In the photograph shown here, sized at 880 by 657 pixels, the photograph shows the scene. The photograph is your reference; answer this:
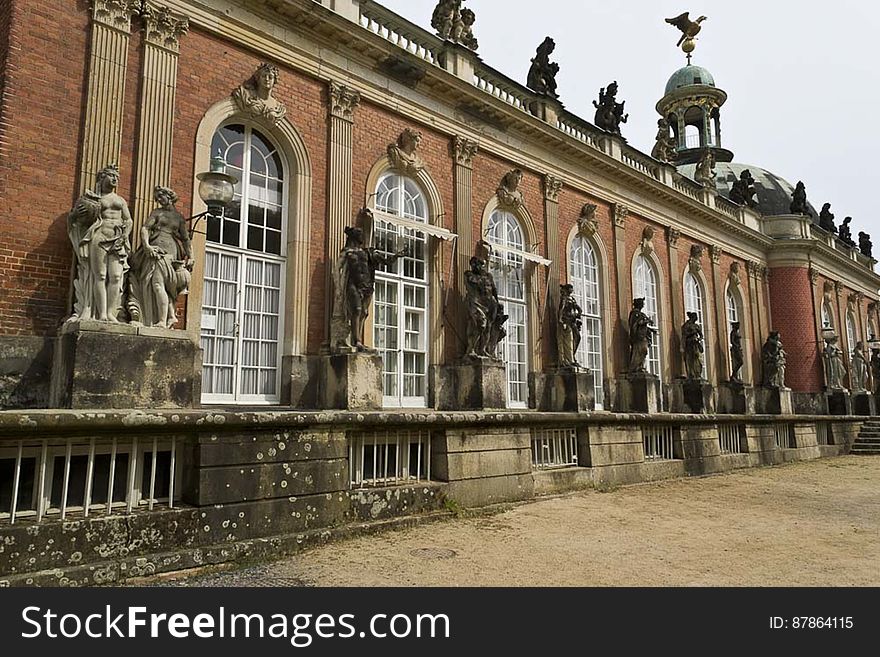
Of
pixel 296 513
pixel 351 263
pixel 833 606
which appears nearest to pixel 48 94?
pixel 351 263

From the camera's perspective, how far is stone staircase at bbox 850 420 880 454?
2025 cm

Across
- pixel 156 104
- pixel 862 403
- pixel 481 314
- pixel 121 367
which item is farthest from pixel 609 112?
pixel 862 403

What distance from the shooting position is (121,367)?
711 cm

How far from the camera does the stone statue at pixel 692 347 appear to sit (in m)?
17.9

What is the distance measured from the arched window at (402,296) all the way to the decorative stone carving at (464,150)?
1271 millimetres

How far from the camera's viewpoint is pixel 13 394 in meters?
7.03

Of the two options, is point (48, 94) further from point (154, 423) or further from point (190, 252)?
point (154, 423)

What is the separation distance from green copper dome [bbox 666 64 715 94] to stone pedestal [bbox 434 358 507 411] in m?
24.2

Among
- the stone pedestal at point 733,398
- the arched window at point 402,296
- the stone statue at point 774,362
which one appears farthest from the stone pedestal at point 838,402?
the arched window at point 402,296

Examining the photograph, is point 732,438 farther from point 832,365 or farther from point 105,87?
point 105,87

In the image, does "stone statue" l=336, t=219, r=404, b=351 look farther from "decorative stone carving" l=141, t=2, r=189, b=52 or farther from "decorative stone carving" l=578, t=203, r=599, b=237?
"decorative stone carving" l=578, t=203, r=599, b=237

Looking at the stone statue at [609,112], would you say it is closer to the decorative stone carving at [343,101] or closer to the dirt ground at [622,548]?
the decorative stone carving at [343,101]

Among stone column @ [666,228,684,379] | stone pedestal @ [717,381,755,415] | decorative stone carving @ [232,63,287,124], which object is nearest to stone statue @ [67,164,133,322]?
decorative stone carving @ [232,63,287,124]

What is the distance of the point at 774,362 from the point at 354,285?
1718cm
